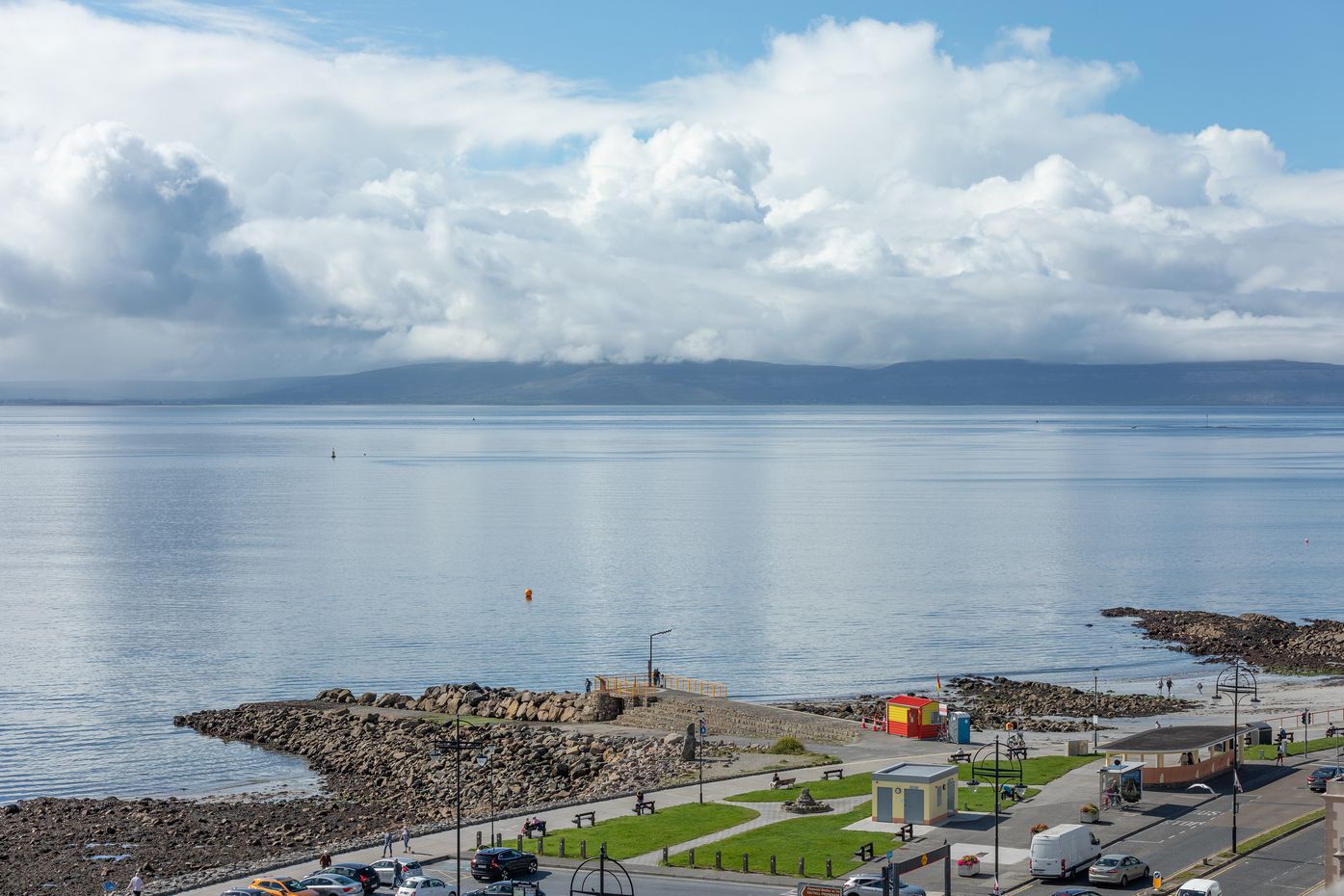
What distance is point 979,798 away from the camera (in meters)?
52.9

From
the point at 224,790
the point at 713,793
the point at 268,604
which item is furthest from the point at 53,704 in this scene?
the point at 713,793

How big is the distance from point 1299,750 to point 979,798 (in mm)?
17889

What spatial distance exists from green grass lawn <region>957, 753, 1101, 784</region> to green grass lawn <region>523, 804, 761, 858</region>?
33.2 feet

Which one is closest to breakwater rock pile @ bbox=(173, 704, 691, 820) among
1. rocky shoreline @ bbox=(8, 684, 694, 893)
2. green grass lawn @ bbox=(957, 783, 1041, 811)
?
rocky shoreline @ bbox=(8, 684, 694, 893)

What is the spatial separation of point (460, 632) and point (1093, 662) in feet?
157

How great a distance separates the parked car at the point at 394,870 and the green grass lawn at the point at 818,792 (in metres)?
14.6

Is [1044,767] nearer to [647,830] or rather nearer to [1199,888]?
[647,830]

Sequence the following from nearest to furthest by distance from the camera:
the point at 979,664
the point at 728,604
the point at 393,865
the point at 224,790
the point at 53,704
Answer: the point at 393,865 → the point at 224,790 → the point at 53,704 → the point at 979,664 → the point at 728,604

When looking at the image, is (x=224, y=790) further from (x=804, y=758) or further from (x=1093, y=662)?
(x=1093, y=662)

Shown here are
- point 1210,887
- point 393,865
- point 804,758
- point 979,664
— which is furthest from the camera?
point 979,664

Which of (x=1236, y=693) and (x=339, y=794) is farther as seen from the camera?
(x=339, y=794)

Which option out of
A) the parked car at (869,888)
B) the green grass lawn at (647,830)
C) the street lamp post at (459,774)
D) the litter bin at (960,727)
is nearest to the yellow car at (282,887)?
the street lamp post at (459,774)

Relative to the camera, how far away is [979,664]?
95812 millimetres

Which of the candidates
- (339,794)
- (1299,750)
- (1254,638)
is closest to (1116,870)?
(1299,750)
